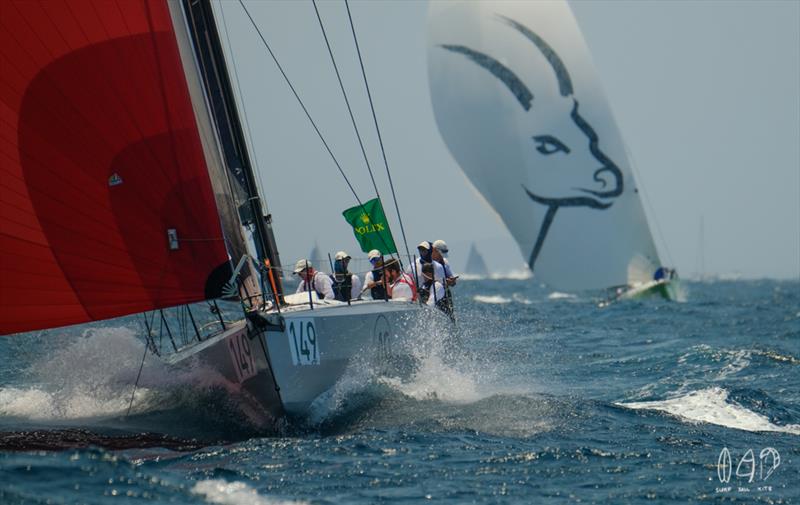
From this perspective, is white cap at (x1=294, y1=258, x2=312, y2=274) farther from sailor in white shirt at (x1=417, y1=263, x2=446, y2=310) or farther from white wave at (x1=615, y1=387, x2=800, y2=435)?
white wave at (x1=615, y1=387, x2=800, y2=435)

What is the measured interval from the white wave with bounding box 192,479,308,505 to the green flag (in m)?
4.44

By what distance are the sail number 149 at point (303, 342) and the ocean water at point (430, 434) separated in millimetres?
430

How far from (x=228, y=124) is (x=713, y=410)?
449 cm

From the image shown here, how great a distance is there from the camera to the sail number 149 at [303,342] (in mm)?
7222

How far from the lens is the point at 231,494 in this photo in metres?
5.28

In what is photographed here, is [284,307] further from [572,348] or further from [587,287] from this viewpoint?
[587,287]

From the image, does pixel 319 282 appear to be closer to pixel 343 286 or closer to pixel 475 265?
pixel 343 286

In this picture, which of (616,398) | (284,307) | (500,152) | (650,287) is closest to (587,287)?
(650,287)

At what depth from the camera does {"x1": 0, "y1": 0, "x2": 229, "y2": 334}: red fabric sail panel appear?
283 inches

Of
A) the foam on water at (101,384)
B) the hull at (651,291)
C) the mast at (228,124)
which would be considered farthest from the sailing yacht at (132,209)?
the hull at (651,291)

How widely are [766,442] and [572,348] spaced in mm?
7099

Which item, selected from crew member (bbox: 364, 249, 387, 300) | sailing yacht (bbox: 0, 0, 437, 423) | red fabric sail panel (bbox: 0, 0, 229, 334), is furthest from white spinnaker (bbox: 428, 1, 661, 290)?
red fabric sail panel (bbox: 0, 0, 229, 334)

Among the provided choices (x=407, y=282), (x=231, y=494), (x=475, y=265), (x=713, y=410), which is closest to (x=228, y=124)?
(x=407, y=282)

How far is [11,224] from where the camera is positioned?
7.17m
